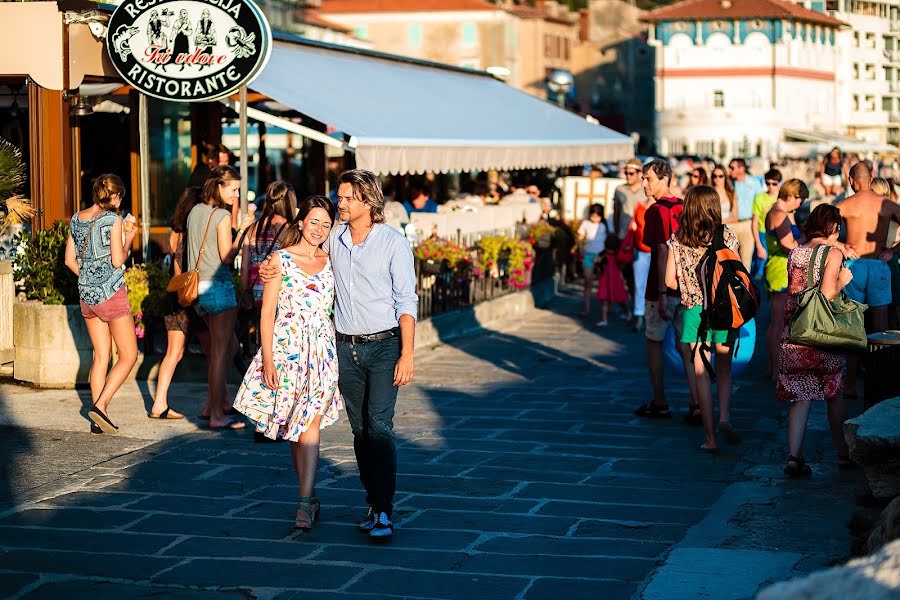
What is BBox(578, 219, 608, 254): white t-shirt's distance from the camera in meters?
16.5

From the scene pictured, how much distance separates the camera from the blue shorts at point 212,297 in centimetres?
903

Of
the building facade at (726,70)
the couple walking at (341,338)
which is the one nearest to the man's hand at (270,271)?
the couple walking at (341,338)

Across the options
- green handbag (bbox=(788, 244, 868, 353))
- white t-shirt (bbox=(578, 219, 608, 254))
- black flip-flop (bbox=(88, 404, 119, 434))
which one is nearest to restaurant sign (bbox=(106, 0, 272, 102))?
black flip-flop (bbox=(88, 404, 119, 434))

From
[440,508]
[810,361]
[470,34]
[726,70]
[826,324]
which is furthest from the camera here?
[726,70]

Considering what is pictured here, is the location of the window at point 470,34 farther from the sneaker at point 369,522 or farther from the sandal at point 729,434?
the sneaker at point 369,522

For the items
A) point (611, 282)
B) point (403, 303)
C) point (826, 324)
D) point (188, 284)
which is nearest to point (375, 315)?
point (403, 303)

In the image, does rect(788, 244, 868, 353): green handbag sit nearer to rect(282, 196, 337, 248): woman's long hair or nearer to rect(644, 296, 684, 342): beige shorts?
rect(644, 296, 684, 342): beige shorts

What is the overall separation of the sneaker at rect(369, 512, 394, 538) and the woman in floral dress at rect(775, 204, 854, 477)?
2547 mm

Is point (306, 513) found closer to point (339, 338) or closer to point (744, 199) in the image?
point (339, 338)

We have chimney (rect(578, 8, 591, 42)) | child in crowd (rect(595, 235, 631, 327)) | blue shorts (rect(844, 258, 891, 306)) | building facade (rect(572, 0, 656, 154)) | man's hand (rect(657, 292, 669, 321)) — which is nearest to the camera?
man's hand (rect(657, 292, 669, 321))

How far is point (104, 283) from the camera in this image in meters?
8.93

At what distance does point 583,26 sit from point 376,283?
321 ft

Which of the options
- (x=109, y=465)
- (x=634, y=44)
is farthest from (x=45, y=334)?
(x=634, y=44)

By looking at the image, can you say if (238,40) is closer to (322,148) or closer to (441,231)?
(441,231)
